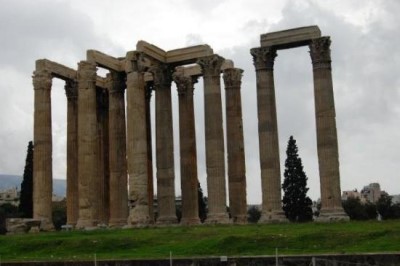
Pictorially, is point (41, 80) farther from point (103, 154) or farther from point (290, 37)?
point (290, 37)

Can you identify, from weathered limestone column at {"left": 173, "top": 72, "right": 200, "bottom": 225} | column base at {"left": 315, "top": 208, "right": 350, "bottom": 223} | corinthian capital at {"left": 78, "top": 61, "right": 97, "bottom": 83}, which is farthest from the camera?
weathered limestone column at {"left": 173, "top": 72, "right": 200, "bottom": 225}

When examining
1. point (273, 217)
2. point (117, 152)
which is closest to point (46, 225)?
point (117, 152)

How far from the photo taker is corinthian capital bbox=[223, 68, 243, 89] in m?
65.6

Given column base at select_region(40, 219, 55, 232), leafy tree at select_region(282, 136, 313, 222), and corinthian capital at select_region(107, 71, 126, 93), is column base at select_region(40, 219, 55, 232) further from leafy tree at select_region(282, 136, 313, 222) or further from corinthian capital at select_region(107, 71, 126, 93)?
leafy tree at select_region(282, 136, 313, 222)

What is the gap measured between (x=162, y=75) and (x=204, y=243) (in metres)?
28.0

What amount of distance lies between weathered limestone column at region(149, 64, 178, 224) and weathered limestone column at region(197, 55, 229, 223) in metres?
4.51

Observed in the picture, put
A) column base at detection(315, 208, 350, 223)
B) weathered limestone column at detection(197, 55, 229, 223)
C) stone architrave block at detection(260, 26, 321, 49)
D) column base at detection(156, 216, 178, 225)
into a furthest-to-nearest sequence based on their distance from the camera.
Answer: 1. column base at detection(156, 216, 178, 225)
2. weathered limestone column at detection(197, 55, 229, 223)
3. stone architrave block at detection(260, 26, 321, 49)
4. column base at detection(315, 208, 350, 223)

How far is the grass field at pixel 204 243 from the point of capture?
35.3 meters

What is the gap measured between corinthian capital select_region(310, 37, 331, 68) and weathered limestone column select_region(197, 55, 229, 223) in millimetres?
9107

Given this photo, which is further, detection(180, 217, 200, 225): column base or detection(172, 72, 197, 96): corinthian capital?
detection(172, 72, 197, 96): corinthian capital

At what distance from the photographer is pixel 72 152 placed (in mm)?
67125

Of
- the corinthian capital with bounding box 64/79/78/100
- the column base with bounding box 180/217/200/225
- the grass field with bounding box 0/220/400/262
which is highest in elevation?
the corinthian capital with bounding box 64/79/78/100

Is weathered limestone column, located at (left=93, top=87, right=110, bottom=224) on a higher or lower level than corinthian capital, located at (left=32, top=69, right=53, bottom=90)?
lower

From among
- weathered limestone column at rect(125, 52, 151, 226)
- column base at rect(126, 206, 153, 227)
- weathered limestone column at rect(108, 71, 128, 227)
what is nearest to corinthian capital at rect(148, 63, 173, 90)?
weathered limestone column at rect(108, 71, 128, 227)
